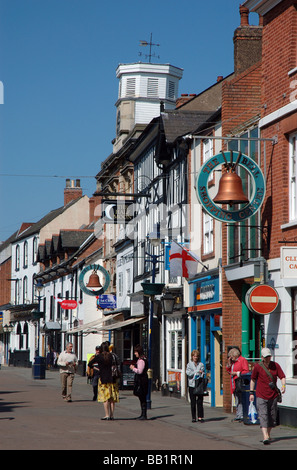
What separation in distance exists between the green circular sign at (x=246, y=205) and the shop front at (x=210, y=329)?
5276mm

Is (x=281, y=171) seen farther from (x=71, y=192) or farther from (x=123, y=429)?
(x=71, y=192)

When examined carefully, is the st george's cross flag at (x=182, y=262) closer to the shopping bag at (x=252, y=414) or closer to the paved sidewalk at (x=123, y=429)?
the paved sidewalk at (x=123, y=429)

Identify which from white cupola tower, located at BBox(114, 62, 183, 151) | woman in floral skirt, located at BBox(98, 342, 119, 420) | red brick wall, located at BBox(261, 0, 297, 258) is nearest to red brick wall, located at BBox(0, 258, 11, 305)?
white cupola tower, located at BBox(114, 62, 183, 151)

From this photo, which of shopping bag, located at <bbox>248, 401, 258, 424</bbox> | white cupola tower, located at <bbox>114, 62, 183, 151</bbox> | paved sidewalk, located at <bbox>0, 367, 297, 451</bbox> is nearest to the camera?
paved sidewalk, located at <bbox>0, 367, 297, 451</bbox>

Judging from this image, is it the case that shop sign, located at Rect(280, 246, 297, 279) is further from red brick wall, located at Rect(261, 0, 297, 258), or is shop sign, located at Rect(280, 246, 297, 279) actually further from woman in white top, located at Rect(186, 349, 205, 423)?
woman in white top, located at Rect(186, 349, 205, 423)

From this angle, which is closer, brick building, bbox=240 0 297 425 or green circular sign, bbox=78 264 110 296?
brick building, bbox=240 0 297 425

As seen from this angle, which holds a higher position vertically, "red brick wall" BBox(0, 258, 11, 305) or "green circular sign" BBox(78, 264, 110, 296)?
"red brick wall" BBox(0, 258, 11, 305)

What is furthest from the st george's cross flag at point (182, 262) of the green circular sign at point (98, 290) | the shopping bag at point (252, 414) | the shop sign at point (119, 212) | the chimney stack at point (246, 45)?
the green circular sign at point (98, 290)

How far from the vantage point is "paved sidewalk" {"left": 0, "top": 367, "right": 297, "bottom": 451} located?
1394cm

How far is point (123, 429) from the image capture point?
16.8 metres

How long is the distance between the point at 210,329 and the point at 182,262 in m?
2.57

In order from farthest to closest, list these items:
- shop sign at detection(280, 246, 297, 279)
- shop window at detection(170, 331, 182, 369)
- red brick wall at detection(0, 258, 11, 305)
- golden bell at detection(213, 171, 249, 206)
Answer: red brick wall at detection(0, 258, 11, 305)
shop window at detection(170, 331, 182, 369)
golden bell at detection(213, 171, 249, 206)
shop sign at detection(280, 246, 297, 279)

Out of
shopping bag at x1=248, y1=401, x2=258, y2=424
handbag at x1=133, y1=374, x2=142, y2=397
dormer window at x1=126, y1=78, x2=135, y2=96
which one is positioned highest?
dormer window at x1=126, y1=78, x2=135, y2=96

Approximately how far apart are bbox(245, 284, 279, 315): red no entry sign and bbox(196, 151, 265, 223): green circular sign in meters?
1.63
